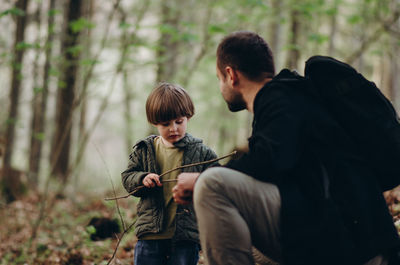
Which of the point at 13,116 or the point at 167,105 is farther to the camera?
the point at 13,116

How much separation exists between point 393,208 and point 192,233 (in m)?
2.75

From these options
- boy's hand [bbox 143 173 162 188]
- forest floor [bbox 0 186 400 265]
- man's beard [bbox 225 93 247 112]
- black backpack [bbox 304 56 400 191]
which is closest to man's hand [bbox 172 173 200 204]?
boy's hand [bbox 143 173 162 188]

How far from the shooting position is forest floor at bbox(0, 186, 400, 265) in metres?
4.16

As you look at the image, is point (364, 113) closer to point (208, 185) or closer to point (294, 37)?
point (208, 185)

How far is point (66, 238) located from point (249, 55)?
4.32 metres

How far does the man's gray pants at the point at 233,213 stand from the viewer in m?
2.10

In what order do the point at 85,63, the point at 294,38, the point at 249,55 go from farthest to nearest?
1. the point at 294,38
2. the point at 85,63
3. the point at 249,55

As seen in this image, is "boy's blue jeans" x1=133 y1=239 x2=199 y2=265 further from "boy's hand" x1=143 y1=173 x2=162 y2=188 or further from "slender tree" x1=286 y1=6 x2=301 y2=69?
"slender tree" x1=286 y1=6 x2=301 y2=69

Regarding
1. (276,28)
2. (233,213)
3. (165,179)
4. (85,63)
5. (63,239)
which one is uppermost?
(276,28)

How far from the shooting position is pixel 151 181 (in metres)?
2.57

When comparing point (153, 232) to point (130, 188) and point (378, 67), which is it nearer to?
point (130, 188)

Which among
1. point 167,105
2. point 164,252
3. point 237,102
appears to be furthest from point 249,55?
point 164,252

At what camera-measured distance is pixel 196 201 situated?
2166 millimetres

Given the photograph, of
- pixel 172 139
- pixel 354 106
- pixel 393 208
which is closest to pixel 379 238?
pixel 354 106
